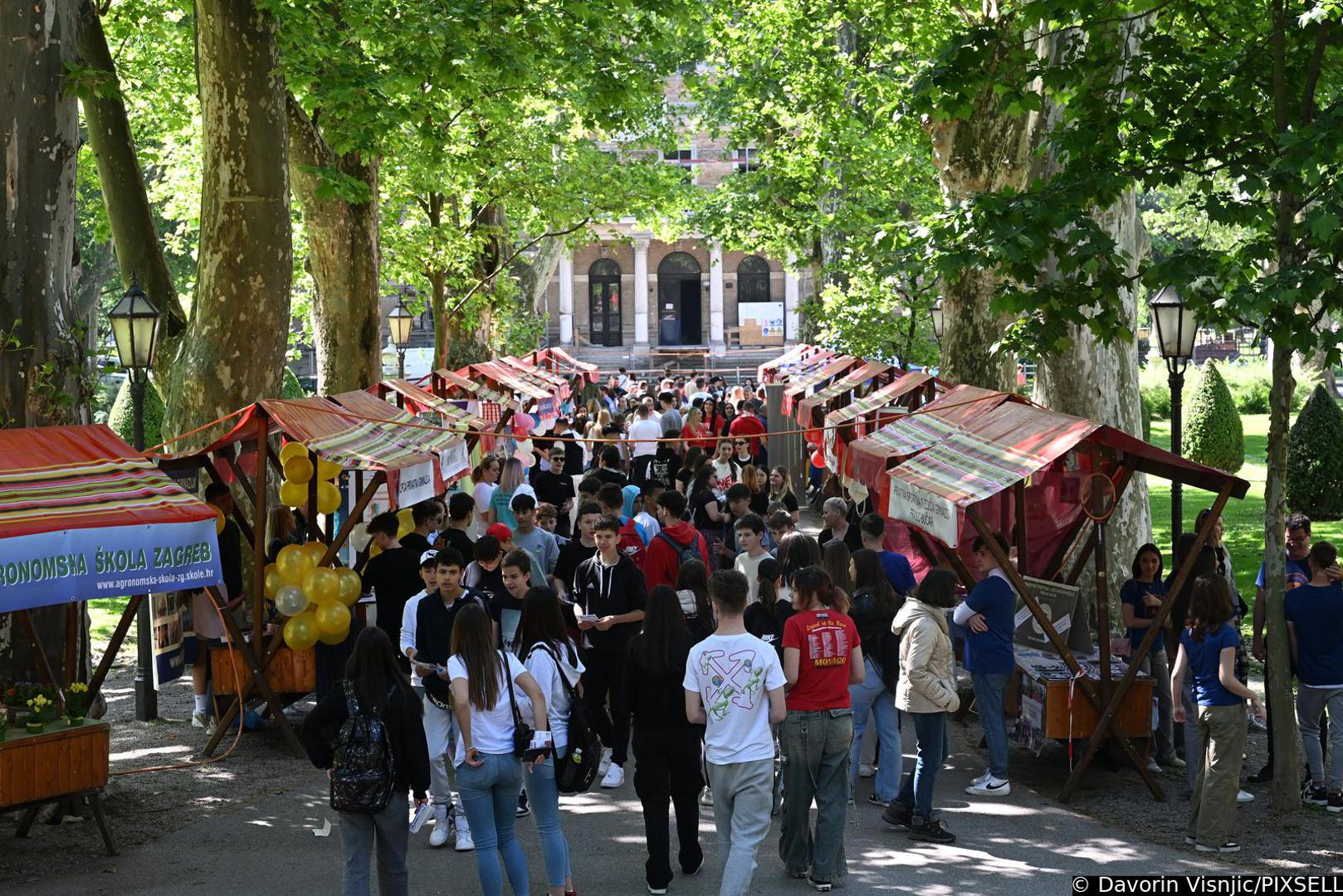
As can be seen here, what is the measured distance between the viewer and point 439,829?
28.5 ft

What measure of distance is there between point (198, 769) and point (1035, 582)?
243 inches

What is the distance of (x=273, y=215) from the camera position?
13.5m

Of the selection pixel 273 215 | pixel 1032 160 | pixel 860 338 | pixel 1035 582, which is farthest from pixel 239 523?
pixel 860 338

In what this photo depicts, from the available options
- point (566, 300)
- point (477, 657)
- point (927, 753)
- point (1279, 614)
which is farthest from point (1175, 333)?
point (566, 300)

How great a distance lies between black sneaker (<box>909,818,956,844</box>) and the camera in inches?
343

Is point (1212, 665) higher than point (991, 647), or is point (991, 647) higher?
point (1212, 665)

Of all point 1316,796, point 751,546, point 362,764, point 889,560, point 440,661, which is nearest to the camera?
point 362,764

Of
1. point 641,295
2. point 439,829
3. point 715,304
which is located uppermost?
point 641,295

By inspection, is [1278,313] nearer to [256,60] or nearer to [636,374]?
[256,60]

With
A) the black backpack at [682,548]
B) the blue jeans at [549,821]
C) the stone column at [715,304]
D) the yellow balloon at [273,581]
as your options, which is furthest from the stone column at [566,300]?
the blue jeans at [549,821]

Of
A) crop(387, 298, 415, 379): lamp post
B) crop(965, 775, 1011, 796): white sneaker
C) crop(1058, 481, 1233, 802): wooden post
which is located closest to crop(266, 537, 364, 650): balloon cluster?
crop(965, 775, 1011, 796): white sneaker

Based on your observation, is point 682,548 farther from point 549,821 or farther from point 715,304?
point 715,304

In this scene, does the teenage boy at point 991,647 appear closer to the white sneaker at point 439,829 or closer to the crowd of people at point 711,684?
the crowd of people at point 711,684

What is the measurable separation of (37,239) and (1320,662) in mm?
8875
